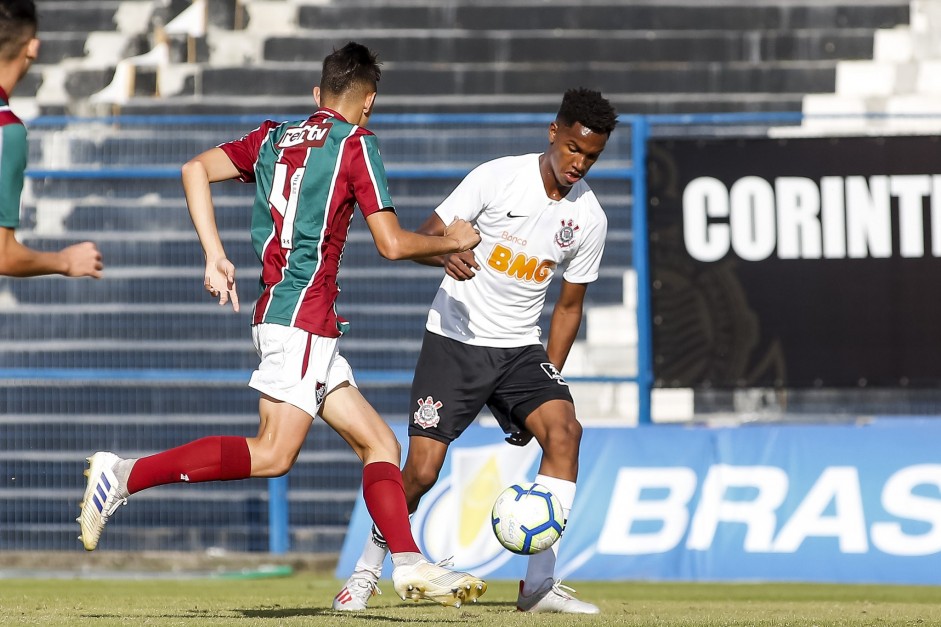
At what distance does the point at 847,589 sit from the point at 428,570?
4.22 meters

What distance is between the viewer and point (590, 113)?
624 centimetres

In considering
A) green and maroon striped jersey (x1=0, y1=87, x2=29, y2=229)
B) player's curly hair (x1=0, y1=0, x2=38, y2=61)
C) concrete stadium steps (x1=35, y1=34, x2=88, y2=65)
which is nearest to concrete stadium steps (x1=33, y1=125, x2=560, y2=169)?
concrete stadium steps (x1=35, y1=34, x2=88, y2=65)

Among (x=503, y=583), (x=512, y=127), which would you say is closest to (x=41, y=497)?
(x=503, y=583)

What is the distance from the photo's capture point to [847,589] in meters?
8.38

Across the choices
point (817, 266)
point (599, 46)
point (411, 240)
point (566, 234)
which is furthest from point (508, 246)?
point (599, 46)

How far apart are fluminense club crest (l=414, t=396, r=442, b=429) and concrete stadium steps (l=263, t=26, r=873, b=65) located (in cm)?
699

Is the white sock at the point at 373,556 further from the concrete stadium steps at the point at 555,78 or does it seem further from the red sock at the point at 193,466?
the concrete stadium steps at the point at 555,78

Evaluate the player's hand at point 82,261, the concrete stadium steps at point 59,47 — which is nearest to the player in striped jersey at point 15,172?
the player's hand at point 82,261

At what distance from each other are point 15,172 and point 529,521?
2624mm

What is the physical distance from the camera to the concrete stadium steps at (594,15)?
43.7 feet

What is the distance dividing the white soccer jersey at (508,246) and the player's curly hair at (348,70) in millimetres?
1148

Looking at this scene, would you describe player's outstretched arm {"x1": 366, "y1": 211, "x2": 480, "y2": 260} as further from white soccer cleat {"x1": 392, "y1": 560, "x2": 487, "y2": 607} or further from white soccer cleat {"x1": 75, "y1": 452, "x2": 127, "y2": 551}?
white soccer cleat {"x1": 75, "y1": 452, "x2": 127, "y2": 551}

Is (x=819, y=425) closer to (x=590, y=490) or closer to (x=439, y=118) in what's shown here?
(x=590, y=490)

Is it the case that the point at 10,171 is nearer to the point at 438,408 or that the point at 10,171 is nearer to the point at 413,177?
the point at 438,408
